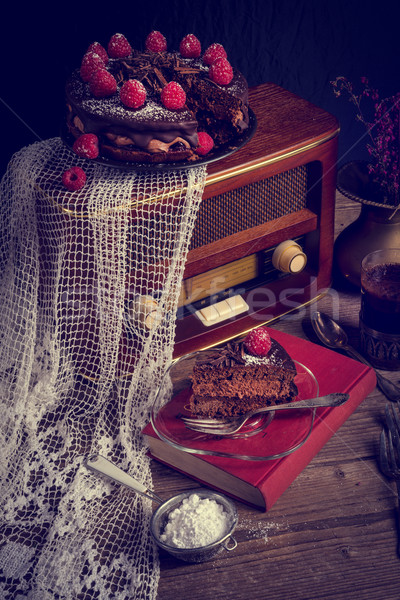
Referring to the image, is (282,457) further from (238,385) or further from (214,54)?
(214,54)

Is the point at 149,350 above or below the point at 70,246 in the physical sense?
below

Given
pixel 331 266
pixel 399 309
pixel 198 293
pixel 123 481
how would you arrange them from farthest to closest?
1. pixel 331 266
2. pixel 198 293
3. pixel 399 309
4. pixel 123 481

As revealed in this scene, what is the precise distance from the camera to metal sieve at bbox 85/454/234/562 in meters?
1.02

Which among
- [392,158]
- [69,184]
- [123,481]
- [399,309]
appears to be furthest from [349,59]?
[123,481]

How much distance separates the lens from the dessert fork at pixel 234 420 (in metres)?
1.16

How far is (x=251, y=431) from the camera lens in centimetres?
116

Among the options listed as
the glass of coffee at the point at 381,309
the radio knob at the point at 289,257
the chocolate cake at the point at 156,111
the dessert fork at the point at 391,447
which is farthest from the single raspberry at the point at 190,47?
the dessert fork at the point at 391,447

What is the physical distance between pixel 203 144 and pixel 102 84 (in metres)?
0.22

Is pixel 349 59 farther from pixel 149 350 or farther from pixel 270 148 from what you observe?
pixel 149 350

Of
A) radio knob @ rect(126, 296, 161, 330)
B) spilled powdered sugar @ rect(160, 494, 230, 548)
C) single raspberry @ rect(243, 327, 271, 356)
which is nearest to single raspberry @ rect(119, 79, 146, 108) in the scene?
radio knob @ rect(126, 296, 161, 330)

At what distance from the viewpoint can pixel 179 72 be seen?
1.32 meters

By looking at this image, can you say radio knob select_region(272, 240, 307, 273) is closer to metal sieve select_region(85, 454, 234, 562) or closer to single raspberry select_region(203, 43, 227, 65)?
single raspberry select_region(203, 43, 227, 65)

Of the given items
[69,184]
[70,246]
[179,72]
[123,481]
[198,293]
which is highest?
[179,72]

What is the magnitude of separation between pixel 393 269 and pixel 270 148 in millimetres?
353
